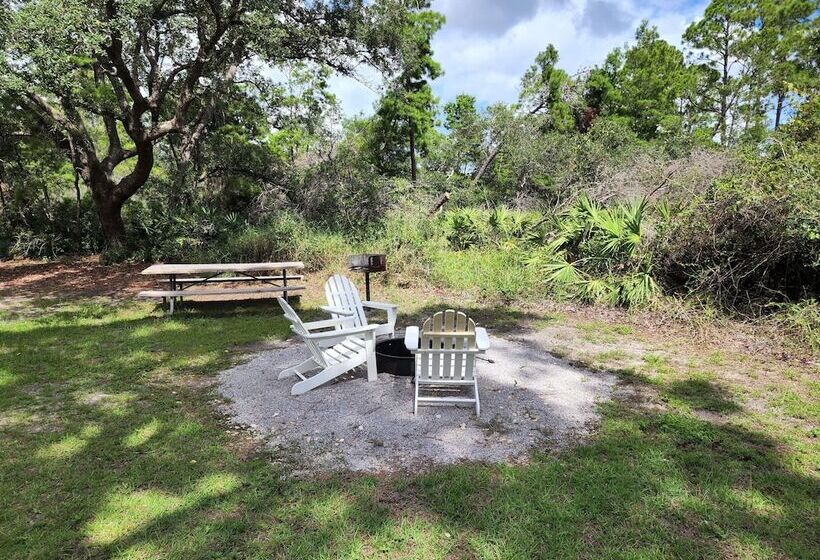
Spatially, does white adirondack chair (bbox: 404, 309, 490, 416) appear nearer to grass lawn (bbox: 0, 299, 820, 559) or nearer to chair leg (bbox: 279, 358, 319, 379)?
grass lawn (bbox: 0, 299, 820, 559)

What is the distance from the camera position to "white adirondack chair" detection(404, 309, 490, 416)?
3.70m

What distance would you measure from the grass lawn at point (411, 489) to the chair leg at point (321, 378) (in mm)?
672

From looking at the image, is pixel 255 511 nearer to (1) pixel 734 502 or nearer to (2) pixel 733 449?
(1) pixel 734 502

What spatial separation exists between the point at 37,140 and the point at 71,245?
3.04 meters

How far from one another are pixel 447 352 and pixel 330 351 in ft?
4.34

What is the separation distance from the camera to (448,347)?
3.76m

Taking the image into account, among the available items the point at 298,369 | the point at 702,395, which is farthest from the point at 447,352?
the point at 702,395

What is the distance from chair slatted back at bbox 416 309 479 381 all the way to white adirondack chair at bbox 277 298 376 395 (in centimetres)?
61

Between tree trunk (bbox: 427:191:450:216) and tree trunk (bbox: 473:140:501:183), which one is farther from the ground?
tree trunk (bbox: 473:140:501:183)

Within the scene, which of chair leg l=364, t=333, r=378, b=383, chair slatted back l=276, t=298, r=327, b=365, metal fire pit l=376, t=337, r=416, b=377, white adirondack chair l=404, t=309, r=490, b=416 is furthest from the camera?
metal fire pit l=376, t=337, r=416, b=377

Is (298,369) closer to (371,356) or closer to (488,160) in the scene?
(371,356)

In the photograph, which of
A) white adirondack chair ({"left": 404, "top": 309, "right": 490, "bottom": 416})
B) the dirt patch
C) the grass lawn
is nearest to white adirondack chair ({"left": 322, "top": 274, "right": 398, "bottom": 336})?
white adirondack chair ({"left": 404, "top": 309, "right": 490, "bottom": 416})

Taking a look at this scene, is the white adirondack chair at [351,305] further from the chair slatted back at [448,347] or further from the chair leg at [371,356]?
the chair slatted back at [448,347]

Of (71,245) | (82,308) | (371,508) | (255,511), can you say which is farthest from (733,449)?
(71,245)
